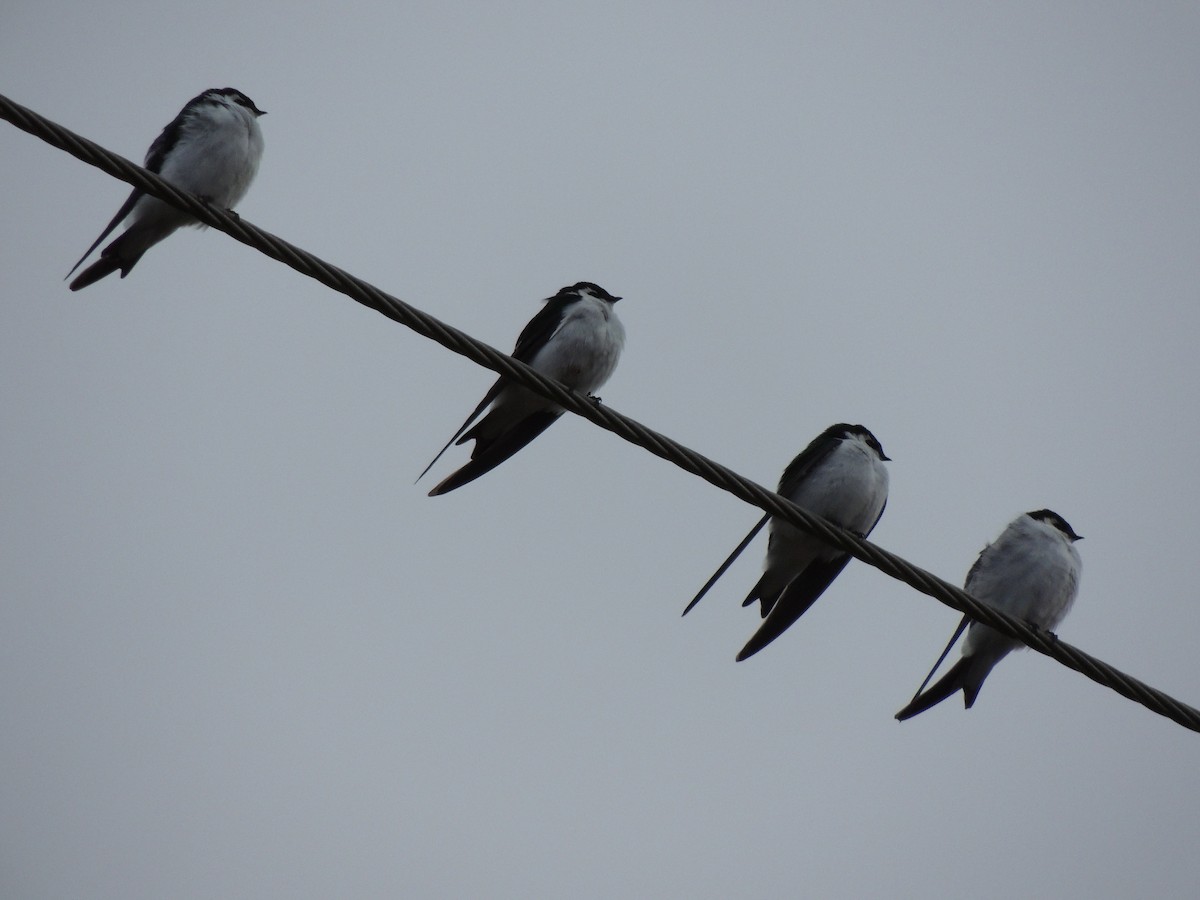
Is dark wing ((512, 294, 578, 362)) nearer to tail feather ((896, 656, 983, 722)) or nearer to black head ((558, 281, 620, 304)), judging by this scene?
black head ((558, 281, 620, 304))

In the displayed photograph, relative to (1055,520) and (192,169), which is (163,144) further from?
(1055,520)

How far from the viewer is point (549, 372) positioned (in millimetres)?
5059

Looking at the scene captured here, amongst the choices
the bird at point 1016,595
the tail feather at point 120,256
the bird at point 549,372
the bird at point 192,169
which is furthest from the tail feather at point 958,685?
the tail feather at point 120,256

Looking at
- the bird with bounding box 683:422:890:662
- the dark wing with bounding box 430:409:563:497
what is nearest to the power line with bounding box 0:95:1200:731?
the bird with bounding box 683:422:890:662

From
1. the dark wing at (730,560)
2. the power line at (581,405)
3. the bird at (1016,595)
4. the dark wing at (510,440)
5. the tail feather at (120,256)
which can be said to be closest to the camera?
the power line at (581,405)

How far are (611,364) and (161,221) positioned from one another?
1802 millimetres

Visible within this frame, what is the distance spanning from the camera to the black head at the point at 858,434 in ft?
17.0

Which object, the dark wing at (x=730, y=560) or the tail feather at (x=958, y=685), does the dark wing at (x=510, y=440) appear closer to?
the dark wing at (x=730, y=560)

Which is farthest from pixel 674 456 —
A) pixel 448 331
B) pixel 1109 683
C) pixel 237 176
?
pixel 237 176

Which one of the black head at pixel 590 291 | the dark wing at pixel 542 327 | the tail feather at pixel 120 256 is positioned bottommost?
the tail feather at pixel 120 256

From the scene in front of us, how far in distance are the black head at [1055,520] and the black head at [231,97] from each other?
3656mm

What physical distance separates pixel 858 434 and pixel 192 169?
111 inches

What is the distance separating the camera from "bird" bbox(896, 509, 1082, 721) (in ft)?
16.4

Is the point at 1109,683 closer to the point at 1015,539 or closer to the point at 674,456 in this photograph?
the point at 674,456
